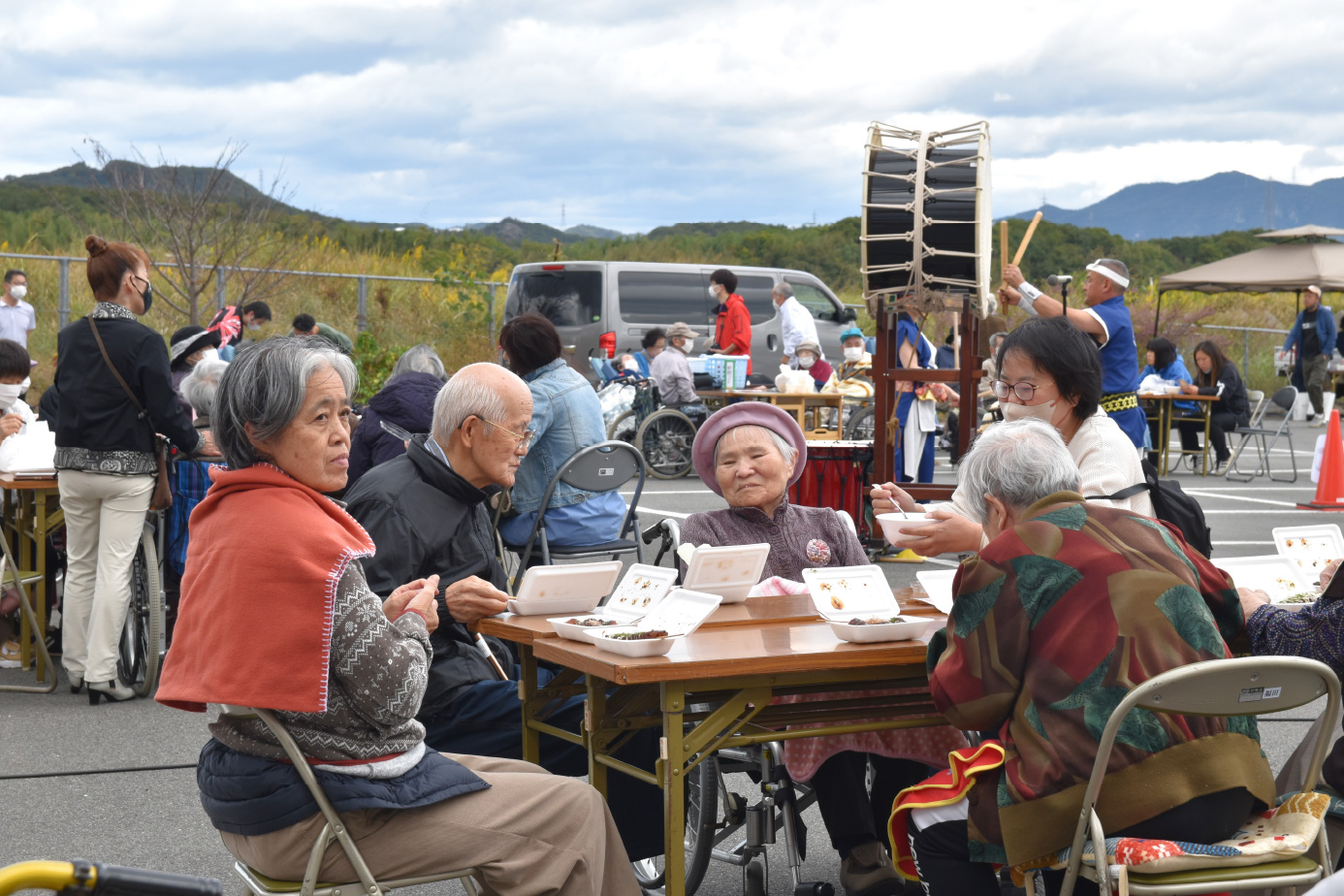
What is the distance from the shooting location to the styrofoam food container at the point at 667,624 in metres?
2.77

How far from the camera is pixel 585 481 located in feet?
19.2

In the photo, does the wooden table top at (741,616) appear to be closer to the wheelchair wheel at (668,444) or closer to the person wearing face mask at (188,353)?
the person wearing face mask at (188,353)

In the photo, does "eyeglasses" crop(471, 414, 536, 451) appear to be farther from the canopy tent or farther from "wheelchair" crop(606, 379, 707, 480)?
the canopy tent

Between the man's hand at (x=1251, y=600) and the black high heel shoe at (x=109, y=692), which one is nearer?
the man's hand at (x=1251, y=600)

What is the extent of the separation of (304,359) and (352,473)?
354 cm

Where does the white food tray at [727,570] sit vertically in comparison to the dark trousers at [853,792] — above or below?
above

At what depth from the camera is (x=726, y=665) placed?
2754 mm

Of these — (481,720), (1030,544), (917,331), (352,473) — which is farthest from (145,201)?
(1030,544)

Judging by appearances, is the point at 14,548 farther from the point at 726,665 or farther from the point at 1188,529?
the point at 1188,529

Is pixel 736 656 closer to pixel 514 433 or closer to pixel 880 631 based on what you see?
pixel 880 631

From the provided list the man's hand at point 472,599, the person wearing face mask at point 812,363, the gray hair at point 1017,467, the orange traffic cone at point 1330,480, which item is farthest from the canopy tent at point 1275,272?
the man's hand at point 472,599

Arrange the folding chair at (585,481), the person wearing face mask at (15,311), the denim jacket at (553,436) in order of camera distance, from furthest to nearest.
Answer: the person wearing face mask at (15,311) → the denim jacket at (553,436) → the folding chair at (585,481)

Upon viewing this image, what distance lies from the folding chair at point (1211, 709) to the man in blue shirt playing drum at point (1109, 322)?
4.49m

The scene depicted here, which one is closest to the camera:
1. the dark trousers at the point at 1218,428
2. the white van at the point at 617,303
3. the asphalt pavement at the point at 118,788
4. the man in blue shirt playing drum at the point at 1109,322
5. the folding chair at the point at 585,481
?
the asphalt pavement at the point at 118,788
